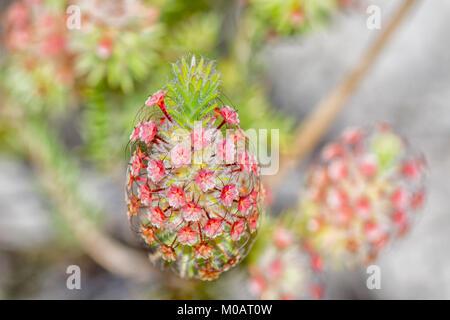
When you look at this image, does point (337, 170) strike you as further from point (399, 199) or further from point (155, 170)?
point (155, 170)

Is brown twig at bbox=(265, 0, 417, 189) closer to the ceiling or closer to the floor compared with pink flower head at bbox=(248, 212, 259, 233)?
closer to the ceiling

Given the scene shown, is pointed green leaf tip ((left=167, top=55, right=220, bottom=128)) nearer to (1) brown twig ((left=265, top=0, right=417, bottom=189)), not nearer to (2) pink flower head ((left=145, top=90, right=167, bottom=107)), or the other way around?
(2) pink flower head ((left=145, top=90, right=167, bottom=107))

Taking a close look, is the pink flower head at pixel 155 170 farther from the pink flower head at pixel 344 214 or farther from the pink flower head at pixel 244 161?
the pink flower head at pixel 344 214

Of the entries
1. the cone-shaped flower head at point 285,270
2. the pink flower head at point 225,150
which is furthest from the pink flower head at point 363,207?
the pink flower head at point 225,150

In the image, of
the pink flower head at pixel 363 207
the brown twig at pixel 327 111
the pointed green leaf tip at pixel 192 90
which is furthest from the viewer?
the brown twig at pixel 327 111

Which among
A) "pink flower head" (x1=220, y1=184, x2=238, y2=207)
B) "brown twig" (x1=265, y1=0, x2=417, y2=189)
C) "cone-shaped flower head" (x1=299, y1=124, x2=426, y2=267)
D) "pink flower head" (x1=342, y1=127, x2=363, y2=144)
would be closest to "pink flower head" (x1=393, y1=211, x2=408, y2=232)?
"cone-shaped flower head" (x1=299, y1=124, x2=426, y2=267)

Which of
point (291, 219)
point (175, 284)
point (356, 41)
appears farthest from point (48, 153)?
point (356, 41)

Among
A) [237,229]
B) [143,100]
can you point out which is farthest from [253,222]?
[143,100]
